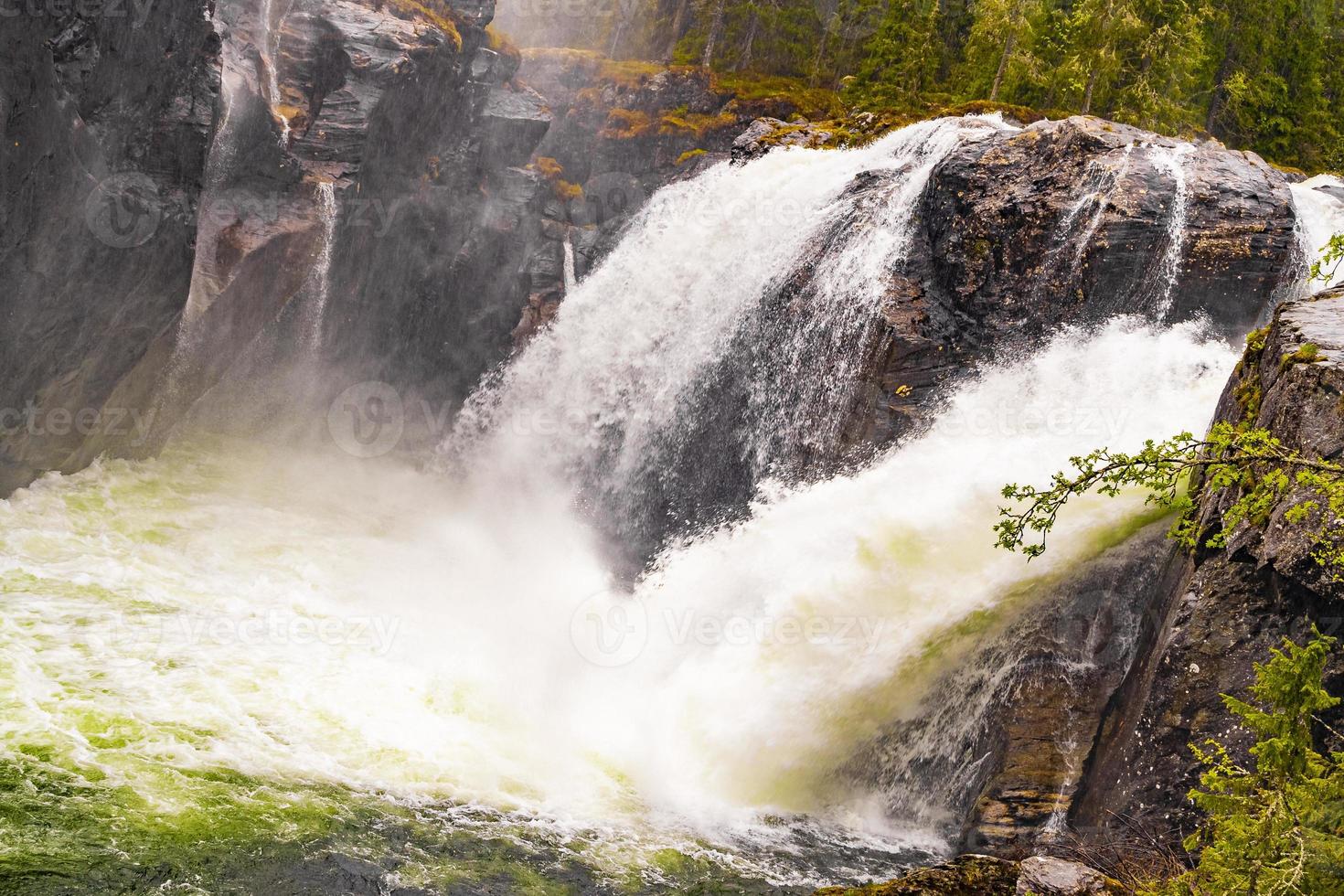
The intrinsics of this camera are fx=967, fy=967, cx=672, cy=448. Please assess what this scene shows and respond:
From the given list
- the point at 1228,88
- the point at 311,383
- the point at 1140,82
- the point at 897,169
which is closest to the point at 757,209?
the point at 897,169

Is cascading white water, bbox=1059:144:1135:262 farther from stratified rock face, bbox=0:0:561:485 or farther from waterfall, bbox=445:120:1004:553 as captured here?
stratified rock face, bbox=0:0:561:485

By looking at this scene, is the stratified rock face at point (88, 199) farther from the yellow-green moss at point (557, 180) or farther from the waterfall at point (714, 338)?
the yellow-green moss at point (557, 180)

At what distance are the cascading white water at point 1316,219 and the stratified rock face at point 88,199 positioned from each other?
628 inches

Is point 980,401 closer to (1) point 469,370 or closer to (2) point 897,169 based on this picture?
(2) point 897,169

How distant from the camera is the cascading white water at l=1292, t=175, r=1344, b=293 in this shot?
42.4 feet

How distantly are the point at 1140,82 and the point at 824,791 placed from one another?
86.0 feet

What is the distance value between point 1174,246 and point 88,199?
48.8 feet

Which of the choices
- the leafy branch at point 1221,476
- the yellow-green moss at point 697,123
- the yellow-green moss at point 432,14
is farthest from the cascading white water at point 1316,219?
the yellow-green moss at point 432,14

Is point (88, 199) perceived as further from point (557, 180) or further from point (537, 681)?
point (557, 180)

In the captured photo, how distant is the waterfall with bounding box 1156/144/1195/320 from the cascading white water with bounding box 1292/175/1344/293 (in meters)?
1.48

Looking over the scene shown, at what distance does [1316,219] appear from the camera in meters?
13.5

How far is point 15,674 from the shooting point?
9.31 meters

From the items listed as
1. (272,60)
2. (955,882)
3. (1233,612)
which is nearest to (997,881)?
(955,882)

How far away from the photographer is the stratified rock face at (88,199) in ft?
39.5
